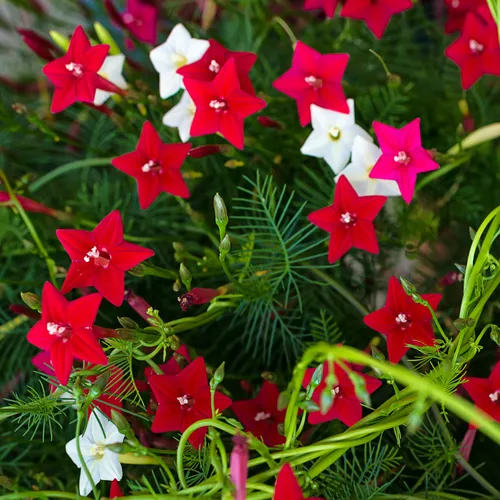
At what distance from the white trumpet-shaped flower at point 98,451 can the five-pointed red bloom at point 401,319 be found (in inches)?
7.3

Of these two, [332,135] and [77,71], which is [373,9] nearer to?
[332,135]

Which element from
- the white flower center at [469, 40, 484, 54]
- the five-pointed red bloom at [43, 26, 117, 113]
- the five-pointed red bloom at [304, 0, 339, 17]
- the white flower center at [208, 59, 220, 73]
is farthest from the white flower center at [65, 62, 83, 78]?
the white flower center at [469, 40, 484, 54]

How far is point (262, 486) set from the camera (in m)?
0.36

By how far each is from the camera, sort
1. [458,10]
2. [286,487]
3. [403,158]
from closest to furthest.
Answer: [286,487]
[403,158]
[458,10]

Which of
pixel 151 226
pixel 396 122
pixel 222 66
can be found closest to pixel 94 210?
pixel 151 226

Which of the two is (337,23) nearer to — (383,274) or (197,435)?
(383,274)

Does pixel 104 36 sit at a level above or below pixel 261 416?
above

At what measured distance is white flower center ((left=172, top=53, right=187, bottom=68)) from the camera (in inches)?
21.3

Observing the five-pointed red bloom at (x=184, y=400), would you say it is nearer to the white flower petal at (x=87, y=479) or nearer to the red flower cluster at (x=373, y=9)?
the white flower petal at (x=87, y=479)

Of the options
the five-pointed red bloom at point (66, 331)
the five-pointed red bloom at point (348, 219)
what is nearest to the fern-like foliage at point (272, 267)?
the five-pointed red bloom at point (348, 219)

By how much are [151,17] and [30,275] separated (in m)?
0.29

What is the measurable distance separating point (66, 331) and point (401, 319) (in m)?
0.22

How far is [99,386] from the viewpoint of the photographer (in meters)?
0.38

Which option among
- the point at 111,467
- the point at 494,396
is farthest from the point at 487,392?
the point at 111,467
